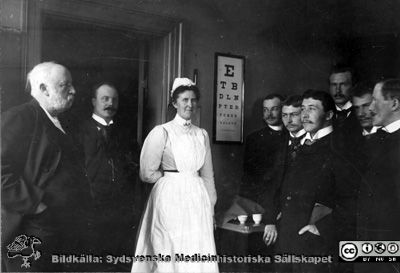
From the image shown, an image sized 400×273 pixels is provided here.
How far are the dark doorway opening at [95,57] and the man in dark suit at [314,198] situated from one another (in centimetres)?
57

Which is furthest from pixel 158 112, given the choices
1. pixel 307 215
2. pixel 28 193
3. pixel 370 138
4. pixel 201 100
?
pixel 370 138

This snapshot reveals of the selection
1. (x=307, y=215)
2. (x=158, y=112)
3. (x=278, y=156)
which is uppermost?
(x=158, y=112)

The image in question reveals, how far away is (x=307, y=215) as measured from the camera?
1.46m

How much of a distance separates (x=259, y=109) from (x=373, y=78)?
1.42 ft

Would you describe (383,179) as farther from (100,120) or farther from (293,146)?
(100,120)

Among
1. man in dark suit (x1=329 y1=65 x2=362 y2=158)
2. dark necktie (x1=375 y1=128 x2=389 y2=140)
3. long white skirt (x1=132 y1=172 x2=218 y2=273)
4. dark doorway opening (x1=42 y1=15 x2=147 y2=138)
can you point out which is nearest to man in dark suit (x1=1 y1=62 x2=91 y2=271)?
dark doorway opening (x1=42 y1=15 x2=147 y2=138)

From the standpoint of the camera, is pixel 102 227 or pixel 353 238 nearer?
pixel 102 227

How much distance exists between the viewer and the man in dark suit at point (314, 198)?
4.78ft

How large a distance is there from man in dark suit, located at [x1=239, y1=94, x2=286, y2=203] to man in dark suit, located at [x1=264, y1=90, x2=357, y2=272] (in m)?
0.06

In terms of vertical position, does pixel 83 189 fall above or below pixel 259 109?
below

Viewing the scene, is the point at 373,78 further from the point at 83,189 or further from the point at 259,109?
the point at 83,189

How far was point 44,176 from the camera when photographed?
1356 mm

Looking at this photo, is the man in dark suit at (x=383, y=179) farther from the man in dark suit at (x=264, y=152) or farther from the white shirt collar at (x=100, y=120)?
the white shirt collar at (x=100, y=120)

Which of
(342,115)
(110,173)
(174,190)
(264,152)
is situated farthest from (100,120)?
(342,115)
